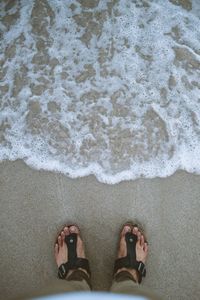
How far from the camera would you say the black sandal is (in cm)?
193

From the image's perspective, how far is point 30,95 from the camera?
213 cm

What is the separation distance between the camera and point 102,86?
211 centimetres

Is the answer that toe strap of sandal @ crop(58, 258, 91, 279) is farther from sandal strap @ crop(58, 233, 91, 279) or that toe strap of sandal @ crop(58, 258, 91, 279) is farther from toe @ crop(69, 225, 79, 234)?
toe @ crop(69, 225, 79, 234)

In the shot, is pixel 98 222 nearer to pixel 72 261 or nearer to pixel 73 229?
pixel 73 229

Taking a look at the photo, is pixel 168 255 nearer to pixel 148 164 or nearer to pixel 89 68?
pixel 148 164

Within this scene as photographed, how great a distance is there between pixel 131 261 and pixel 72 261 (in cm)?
31

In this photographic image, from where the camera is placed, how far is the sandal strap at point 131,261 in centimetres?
193

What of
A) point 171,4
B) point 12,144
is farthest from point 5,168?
point 171,4

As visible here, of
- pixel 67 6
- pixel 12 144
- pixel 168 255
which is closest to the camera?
pixel 168 255

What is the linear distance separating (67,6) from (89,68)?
1.40 feet

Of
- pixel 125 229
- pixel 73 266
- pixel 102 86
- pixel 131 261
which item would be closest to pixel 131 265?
pixel 131 261

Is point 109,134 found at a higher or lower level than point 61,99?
lower

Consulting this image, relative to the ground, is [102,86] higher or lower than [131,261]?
higher

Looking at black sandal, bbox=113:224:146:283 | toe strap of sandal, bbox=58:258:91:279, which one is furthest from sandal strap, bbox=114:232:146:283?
toe strap of sandal, bbox=58:258:91:279
